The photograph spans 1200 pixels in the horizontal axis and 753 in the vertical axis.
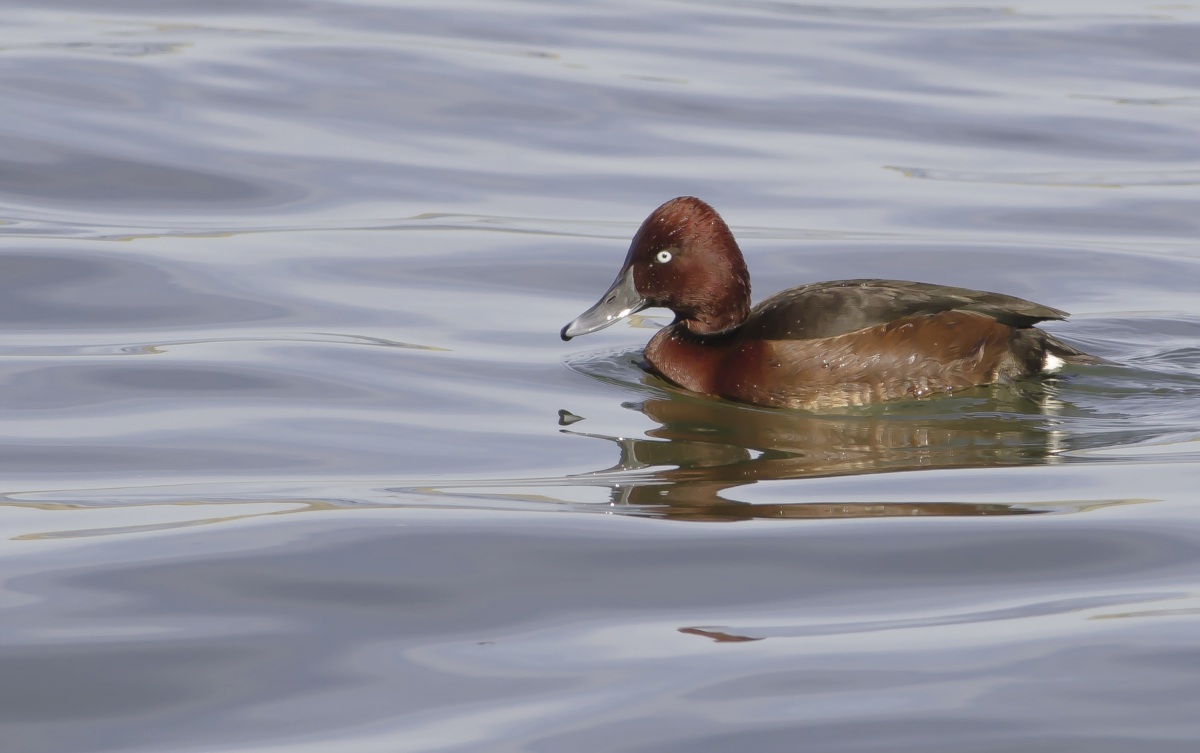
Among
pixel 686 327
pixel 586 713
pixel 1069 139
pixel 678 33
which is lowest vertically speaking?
pixel 586 713

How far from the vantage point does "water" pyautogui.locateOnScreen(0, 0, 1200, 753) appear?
4227mm

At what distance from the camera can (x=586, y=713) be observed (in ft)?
13.4

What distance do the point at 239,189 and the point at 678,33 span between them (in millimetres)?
6490

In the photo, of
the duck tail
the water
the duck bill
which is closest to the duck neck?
the duck bill

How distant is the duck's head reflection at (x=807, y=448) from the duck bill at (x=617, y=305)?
64 centimetres

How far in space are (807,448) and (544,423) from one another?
1050mm

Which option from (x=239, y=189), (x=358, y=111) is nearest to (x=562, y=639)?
(x=239, y=189)

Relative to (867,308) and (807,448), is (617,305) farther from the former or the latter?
(807,448)

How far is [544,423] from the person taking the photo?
7.09 metres

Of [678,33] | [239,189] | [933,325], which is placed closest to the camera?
[933,325]

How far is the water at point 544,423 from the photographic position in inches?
166

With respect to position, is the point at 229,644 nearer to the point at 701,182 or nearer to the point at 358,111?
the point at 701,182

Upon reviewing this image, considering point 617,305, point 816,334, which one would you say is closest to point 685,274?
point 617,305

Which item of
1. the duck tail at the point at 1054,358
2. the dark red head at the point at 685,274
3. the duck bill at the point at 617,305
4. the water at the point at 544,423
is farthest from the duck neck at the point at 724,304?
the duck tail at the point at 1054,358
